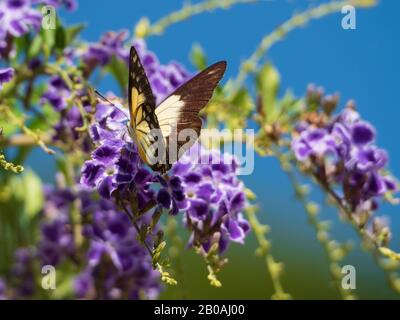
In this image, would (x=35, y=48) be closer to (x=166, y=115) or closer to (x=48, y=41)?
(x=48, y=41)

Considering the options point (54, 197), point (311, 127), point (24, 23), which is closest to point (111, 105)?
point (24, 23)

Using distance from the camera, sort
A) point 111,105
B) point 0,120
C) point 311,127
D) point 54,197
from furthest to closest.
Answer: point 54,197
point 311,127
point 0,120
point 111,105

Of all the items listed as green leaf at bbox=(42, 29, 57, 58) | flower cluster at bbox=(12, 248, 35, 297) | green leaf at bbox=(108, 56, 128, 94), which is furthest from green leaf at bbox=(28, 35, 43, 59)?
flower cluster at bbox=(12, 248, 35, 297)

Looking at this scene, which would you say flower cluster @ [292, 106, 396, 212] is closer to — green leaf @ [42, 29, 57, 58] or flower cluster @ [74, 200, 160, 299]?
flower cluster @ [74, 200, 160, 299]

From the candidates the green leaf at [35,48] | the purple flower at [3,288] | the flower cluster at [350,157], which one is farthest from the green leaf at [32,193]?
the flower cluster at [350,157]

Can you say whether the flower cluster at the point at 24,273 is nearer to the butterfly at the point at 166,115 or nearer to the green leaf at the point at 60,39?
the green leaf at the point at 60,39

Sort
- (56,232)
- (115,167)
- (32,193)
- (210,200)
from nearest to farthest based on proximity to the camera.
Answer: (115,167), (210,200), (56,232), (32,193)

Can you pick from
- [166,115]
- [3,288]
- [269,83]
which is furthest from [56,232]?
[166,115]
